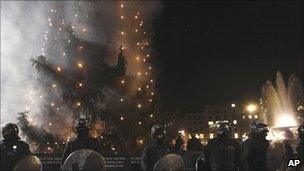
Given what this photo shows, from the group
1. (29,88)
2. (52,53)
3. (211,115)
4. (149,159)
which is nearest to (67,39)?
(52,53)

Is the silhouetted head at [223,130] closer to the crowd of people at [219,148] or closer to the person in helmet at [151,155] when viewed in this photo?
the crowd of people at [219,148]

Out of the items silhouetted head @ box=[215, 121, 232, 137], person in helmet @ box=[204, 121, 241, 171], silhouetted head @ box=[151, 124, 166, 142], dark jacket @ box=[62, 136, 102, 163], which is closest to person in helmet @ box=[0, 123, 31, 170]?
dark jacket @ box=[62, 136, 102, 163]

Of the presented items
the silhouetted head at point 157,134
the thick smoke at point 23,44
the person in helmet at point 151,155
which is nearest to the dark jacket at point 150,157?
the person in helmet at point 151,155

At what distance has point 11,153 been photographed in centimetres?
895

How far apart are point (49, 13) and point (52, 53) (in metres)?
3.27

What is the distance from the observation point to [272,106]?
2621 inches

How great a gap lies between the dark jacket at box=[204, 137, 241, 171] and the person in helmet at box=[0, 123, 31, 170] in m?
3.66

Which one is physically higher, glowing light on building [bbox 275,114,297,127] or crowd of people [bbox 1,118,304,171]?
glowing light on building [bbox 275,114,297,127]

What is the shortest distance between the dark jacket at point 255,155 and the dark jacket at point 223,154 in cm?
26

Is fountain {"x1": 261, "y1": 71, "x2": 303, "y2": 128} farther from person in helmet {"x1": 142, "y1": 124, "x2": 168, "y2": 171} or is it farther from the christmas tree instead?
person in helmet {"x1": 142, "y1": 124, "x2": 168, "y2": 171}

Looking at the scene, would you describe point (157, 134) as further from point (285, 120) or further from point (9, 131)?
point (285, 120)

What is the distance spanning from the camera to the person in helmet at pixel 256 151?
31.1 feet

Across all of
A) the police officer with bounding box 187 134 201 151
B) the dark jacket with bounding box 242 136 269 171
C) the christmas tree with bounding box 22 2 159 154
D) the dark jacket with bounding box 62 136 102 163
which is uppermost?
the christmas tree with bounding box 22 2 159 154

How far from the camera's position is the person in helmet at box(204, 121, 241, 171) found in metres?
9.24
